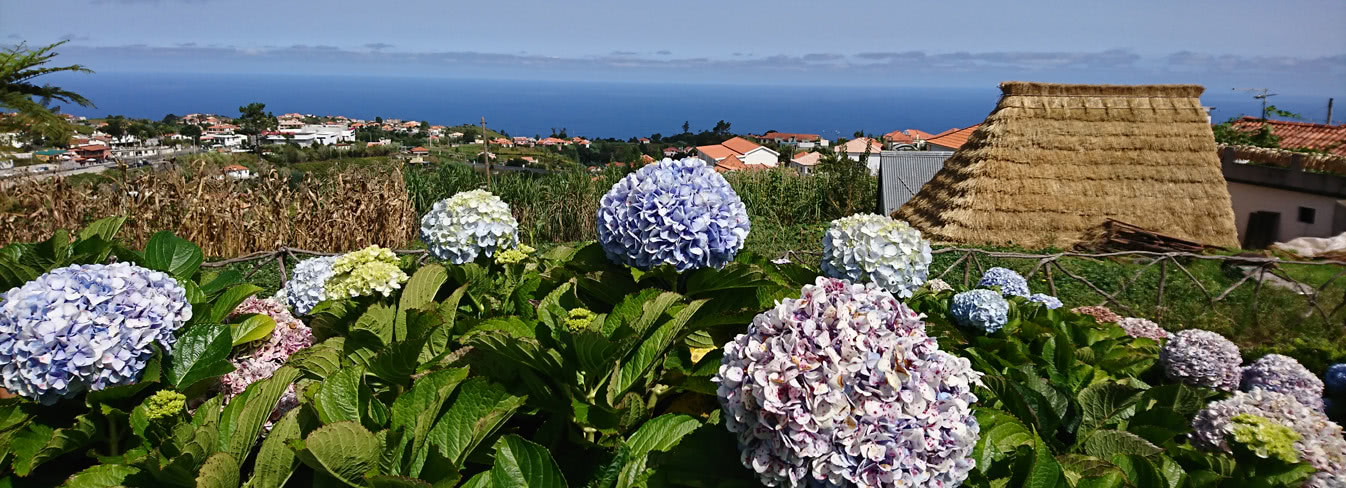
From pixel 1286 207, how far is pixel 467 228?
57.8ft

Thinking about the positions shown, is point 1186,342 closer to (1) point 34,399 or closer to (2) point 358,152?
(1) point 34,399

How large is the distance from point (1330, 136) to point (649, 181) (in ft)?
71.6

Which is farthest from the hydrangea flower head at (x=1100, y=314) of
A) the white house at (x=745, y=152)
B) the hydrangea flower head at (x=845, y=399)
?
the white house at (x=745, y=152)

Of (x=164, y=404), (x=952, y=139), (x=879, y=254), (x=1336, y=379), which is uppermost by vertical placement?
(x=952, y=139)

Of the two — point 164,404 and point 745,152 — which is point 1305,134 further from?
point 164,404

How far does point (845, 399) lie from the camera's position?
1.13m

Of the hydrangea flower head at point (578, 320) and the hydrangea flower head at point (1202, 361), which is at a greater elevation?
the hydrangea flower head at point (578, 320)

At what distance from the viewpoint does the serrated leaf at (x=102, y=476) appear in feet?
4.25

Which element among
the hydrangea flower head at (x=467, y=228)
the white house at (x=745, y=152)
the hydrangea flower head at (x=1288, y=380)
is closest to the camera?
the hydrangea flower head at (x=467, y=228)

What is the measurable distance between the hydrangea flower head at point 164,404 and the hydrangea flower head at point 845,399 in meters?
1.03

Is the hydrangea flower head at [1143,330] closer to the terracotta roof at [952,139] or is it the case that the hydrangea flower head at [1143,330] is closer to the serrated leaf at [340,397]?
the serrated leaf at [340,397]

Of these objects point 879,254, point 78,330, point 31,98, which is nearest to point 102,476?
point 78,330

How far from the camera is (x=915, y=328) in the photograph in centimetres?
124

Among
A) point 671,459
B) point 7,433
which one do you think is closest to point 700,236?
point 671,459
